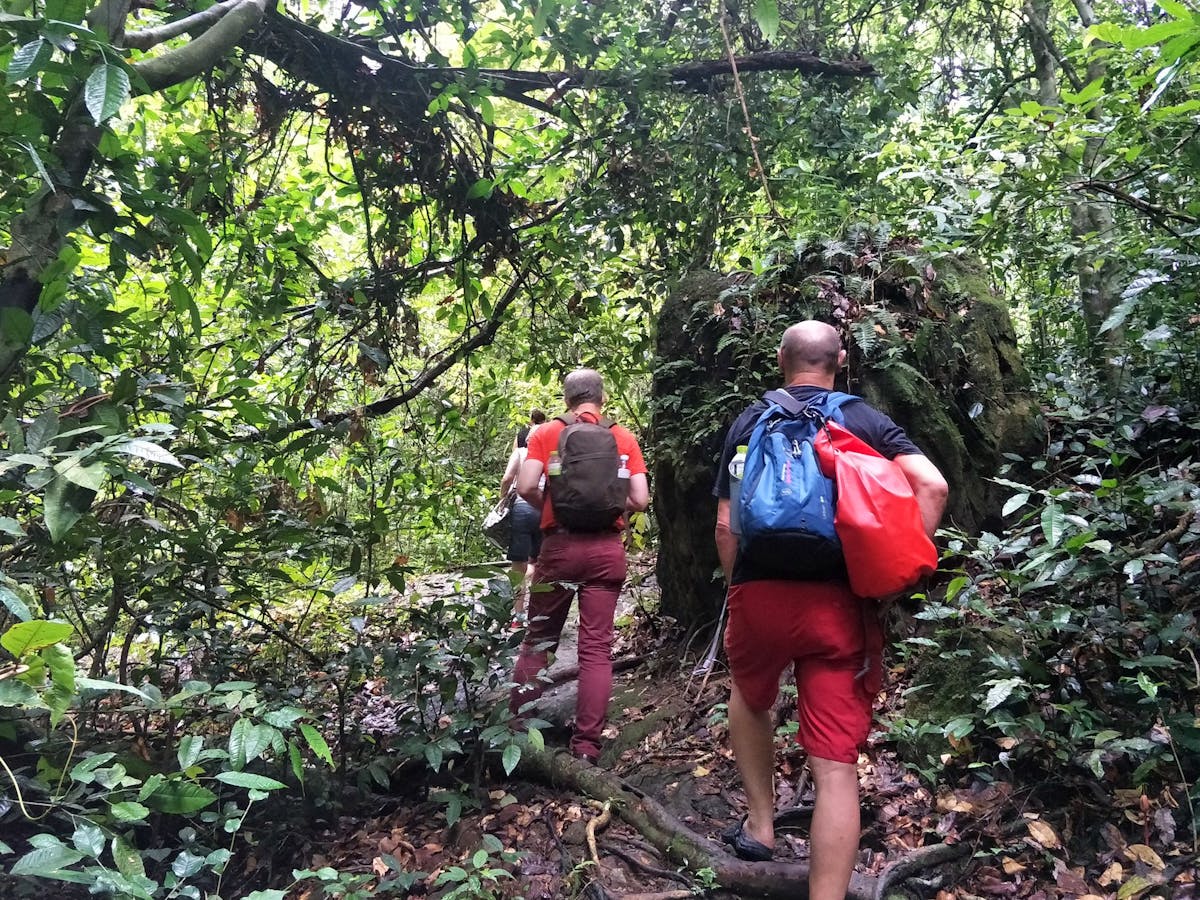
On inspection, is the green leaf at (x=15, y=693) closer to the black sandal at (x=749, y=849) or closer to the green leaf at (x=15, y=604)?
the green leaf at (x=15, y=604)

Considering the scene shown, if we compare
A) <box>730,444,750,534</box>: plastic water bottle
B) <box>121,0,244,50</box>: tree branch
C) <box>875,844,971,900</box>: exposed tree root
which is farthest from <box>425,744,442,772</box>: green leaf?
<box>121,0,244,50</box>: tree branch

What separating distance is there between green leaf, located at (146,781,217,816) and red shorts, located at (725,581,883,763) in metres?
1.85

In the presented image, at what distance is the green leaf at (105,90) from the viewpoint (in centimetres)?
199

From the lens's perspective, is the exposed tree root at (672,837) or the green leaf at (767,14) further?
the exposed tree root at (672,837)

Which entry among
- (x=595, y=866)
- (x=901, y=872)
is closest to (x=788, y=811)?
(x=901, y=872)

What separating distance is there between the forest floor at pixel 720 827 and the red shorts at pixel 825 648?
587mm

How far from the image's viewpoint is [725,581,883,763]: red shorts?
2602mm

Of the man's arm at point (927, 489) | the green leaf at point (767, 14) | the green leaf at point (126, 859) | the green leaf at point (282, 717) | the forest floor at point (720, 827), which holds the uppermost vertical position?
the green leaf at point (767, 14)

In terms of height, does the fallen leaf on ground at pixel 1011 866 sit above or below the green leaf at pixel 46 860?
below

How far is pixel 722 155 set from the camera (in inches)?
211

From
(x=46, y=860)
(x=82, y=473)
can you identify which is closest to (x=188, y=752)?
(x=46, y=860)

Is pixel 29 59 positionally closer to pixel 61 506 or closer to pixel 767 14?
pixel 61 506

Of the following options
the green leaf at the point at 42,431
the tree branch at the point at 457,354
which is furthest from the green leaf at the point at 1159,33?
the tree branch at the point at 457,354

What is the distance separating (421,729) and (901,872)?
2.30m
